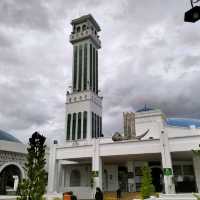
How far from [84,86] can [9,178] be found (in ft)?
71.4

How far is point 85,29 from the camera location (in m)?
48.8

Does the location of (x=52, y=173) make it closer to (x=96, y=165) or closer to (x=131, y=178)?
(x=96, y=165)

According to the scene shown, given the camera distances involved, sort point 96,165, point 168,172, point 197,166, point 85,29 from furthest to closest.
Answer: point 85,29
point 197,166
point 96,165
point 168,172

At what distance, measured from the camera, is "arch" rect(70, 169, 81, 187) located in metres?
28.8

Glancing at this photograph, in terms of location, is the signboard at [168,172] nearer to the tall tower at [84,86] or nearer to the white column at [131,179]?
the white column at [131,179]

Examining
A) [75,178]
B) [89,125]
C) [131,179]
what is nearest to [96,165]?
[131,179]

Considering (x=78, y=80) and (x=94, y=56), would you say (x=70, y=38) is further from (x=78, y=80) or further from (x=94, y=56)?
(x=78, y=80)

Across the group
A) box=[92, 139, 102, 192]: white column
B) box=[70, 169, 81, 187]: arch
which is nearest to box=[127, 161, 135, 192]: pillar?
box=[92, 139, 102, 192]: white column

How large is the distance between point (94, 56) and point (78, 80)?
6584 mm

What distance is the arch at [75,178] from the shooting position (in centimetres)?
2877

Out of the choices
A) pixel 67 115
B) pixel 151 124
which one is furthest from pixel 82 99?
pixel 151 124

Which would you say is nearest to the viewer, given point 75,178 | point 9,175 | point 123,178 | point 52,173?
point 52,173

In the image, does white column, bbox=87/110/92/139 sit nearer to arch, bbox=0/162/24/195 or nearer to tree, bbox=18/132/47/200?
arch, bbox=0/162/24/195

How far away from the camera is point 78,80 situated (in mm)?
44781
